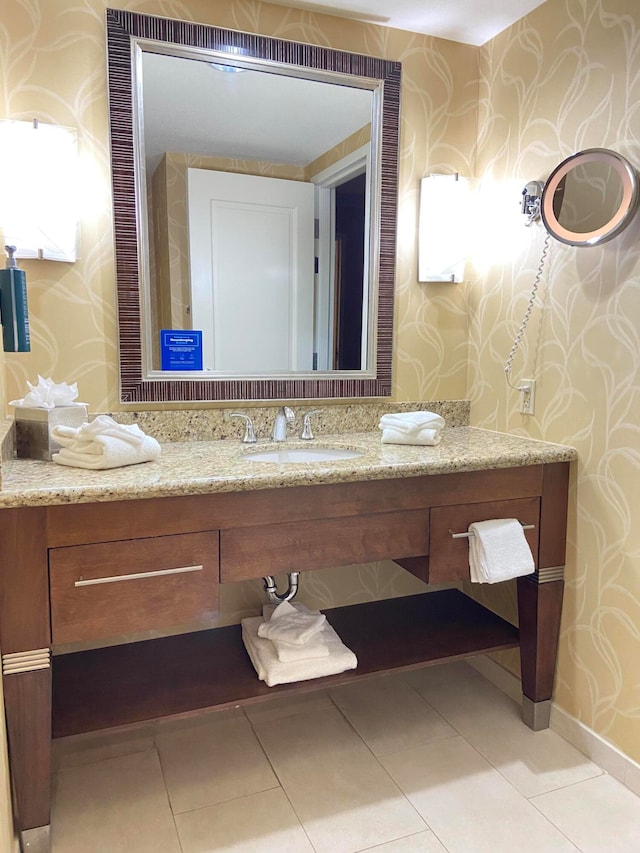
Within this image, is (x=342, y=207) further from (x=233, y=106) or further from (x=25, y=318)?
(x=25, y=318)

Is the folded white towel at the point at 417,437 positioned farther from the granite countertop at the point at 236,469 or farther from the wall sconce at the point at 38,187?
the wall sconce at the point at 38,187

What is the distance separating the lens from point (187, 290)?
1.81m

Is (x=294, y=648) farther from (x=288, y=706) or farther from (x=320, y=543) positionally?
(x=288, y=706)

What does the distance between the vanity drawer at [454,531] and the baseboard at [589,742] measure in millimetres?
577

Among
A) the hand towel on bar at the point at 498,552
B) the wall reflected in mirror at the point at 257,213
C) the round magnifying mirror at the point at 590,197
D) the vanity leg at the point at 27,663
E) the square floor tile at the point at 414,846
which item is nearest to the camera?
the vanity leg at the point at 27,663

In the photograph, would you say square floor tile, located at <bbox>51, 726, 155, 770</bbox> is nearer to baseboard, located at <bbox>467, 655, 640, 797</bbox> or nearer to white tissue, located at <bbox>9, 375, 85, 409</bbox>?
white tissue, located at <bbox>9, 375, 85, 409</bbox>

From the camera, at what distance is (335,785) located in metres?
1.61

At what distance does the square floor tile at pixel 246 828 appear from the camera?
141 cm

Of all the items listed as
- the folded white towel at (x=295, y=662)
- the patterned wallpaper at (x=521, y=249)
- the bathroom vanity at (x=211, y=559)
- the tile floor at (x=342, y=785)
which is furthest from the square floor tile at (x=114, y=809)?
the patterned wallpaper at (x=521, y=249)

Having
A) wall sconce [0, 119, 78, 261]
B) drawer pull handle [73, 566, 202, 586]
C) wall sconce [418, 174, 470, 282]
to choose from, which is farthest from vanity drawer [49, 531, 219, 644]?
wall sconce [418, 174, 470, 282]

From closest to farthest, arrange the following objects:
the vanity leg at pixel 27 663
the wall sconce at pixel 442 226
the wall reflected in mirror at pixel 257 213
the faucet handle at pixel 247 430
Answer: the vanity leg at pixel 27 663
the wall reflected in mirror at pixel 257 213
the faucet handle at pixel 247 430
the wall sconce at pixel 442 226

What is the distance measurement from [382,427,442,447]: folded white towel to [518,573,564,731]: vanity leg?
0.51 m

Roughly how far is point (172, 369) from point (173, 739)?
1.11 meters

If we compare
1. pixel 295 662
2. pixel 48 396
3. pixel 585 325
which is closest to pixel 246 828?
pixel 295 662
